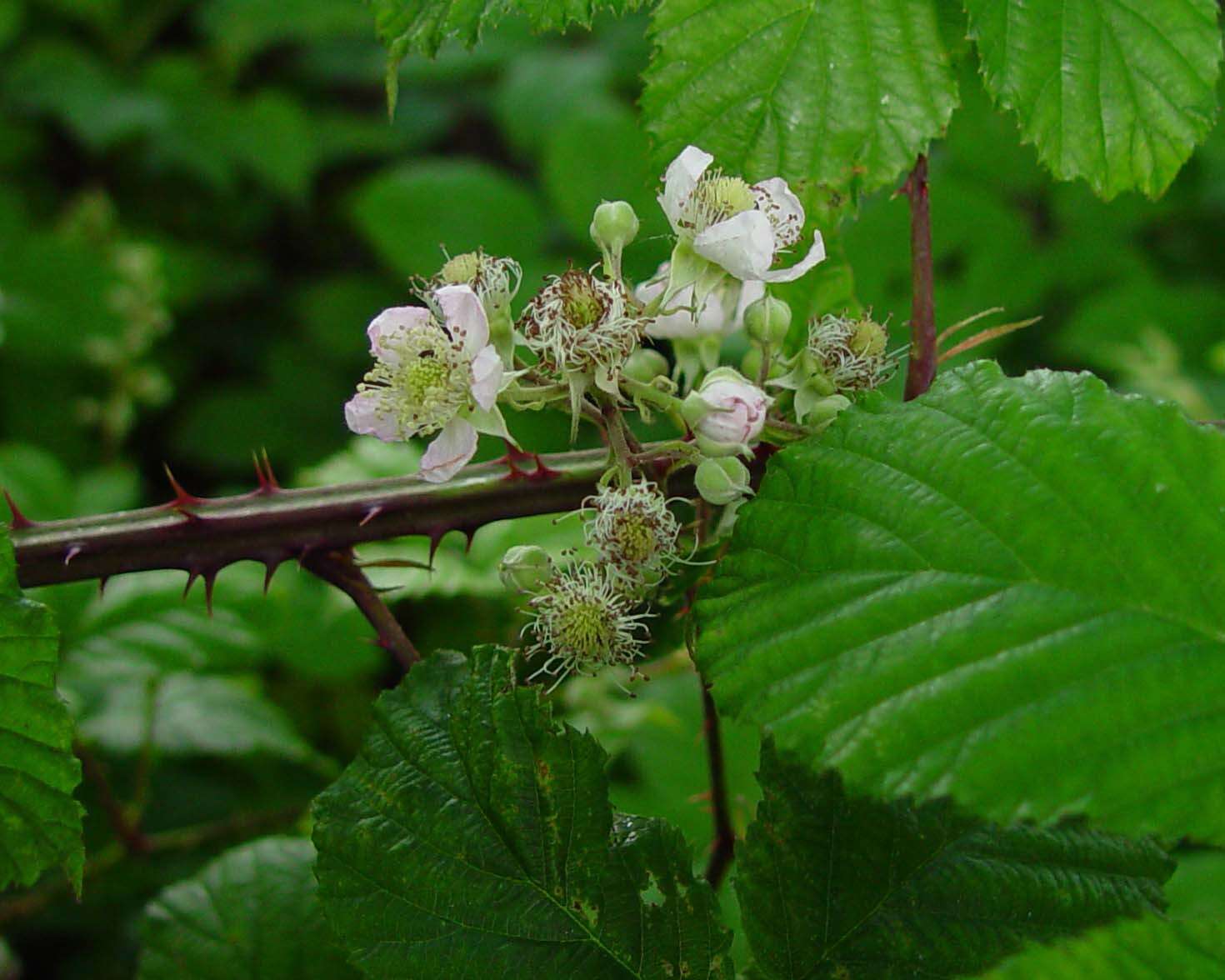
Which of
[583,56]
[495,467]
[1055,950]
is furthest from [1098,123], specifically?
[583,56]

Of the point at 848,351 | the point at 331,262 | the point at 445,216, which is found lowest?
the point at 331,262

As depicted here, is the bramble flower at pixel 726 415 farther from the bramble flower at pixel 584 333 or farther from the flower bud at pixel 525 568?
the flower bud at pixel 525 568

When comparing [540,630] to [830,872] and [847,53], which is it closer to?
[830,872]

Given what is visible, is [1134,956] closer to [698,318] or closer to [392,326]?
[698,318]

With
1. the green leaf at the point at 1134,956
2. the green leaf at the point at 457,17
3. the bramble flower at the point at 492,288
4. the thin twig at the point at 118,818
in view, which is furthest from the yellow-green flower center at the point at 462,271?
the thin twig at the point at 118,818

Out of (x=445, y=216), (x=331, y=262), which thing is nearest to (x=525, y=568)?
(x=445, y=216)
